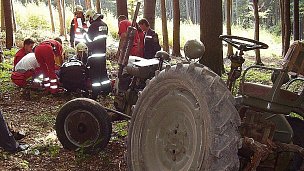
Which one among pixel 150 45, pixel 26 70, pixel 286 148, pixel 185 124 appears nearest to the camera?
pixel 185 124

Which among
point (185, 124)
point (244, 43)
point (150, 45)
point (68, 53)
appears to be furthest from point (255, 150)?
point (68, 53)

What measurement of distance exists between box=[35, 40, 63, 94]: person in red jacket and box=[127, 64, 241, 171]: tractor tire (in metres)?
6.36

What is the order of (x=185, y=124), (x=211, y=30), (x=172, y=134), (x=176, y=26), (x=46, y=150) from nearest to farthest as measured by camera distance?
(x=185, y=124)
(x=172, y=134)
(x=46, y=150)
(x=211, y=30)
(x=176, y=26)

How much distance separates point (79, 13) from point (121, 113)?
8.53 metres

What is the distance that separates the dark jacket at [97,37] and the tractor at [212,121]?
5.97 m

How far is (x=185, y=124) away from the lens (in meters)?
3.28

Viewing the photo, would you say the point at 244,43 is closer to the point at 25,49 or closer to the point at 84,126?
the point at 84,126

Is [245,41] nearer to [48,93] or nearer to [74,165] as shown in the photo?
[74,165]

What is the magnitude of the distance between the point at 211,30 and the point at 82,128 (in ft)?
17.1

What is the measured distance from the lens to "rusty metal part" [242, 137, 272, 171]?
3.30 metres

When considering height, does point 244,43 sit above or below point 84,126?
above

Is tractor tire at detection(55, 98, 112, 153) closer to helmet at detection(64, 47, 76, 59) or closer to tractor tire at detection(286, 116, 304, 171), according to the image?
tractor tire at detection(286, 116, 304, 171)

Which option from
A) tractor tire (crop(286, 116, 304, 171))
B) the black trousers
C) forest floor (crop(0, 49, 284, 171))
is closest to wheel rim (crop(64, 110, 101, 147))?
forest floor (crop(0, 49, 284, 171))

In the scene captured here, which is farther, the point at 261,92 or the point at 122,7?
the point at 122,7
